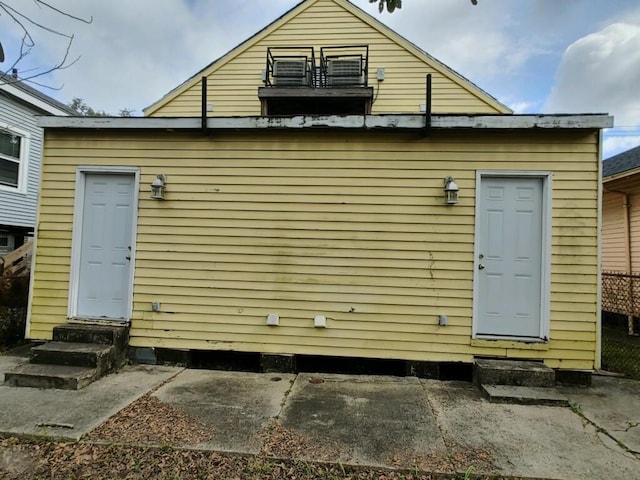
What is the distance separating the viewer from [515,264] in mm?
4156

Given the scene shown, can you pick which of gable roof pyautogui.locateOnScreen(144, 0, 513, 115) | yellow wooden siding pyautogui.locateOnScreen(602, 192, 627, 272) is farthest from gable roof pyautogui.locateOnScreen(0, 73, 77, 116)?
yellow wooden siding pyautogui.locateOnScreen(602, 192, 627, 272)

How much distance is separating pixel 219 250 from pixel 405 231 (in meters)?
2.24

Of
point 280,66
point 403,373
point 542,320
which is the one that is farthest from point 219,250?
point 280,66

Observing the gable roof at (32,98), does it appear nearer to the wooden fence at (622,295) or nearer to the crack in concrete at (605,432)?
the crack in concrete at (605,432)

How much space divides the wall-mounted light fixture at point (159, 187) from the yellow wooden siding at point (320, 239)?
0.27 ft

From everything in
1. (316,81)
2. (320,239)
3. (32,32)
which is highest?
(316,81)

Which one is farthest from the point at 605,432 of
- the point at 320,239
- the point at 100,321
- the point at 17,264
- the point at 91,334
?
the point at 17,264

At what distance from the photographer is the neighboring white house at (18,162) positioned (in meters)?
8.66

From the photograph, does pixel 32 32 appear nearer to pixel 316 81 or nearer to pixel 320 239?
pixel 320 239

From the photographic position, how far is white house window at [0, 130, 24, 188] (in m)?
8.68

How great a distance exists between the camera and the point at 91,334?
419 centimetres

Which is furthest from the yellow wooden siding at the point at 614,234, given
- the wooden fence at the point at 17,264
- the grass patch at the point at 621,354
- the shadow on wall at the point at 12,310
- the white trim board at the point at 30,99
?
the white trim board at the point at 30,99

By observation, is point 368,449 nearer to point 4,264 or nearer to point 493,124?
point 493,124

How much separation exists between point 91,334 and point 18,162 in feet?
25.0
